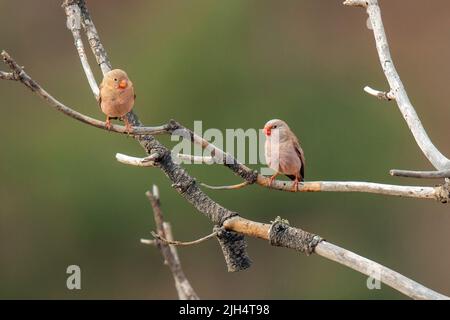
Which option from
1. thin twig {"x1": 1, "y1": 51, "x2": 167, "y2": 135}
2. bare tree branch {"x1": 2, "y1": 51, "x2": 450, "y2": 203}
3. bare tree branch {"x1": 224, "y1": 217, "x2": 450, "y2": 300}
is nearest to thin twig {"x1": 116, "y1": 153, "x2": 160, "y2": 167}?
bare tree branch {"x1": 2, "y1": 51, "x2": 450, "y2": 203}

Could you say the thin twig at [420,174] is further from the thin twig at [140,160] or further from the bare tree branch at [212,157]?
the thin twig at [140,160]

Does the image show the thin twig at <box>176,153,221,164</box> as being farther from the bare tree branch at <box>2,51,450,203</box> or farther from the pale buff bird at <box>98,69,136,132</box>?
the pale buff bird at <box>98,69,136,132</box>

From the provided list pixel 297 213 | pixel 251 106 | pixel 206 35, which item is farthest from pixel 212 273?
pixel 206 35

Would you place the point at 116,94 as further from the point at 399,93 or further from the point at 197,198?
the point at 399,93

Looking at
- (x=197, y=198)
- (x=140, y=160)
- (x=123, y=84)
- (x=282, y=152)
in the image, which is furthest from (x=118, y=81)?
(x=282, y=152)

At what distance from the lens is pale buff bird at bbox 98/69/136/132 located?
186cm

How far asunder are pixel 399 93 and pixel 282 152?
41 centimetres

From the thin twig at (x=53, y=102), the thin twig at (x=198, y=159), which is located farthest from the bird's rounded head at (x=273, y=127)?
the thin twig at (x=53, y=102)

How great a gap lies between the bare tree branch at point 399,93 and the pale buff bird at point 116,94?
585 mm

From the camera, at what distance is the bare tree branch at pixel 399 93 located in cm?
177

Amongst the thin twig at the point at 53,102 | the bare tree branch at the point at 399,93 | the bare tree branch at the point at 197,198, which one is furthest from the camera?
the bare tree branch at the point at 197,198

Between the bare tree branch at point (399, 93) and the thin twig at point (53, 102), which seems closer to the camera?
the thin twig at point (53, 102)

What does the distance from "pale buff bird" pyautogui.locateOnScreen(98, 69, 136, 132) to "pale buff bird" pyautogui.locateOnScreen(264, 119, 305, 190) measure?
1.47 ft

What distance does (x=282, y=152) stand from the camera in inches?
86.7
